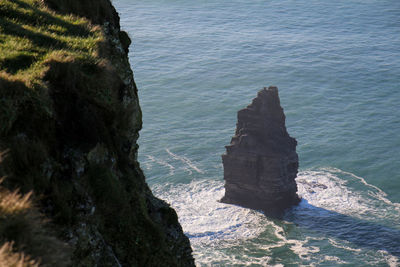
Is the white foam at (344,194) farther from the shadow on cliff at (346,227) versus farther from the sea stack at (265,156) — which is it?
the sea stack at (265,156)

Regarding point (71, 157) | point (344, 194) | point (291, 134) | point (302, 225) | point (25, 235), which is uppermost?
point (71, 157)

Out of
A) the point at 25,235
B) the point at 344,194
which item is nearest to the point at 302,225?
the point at 344,194

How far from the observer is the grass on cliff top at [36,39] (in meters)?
14.9

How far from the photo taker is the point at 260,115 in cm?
9825

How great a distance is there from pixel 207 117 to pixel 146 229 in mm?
122306

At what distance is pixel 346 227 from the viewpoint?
314 feet

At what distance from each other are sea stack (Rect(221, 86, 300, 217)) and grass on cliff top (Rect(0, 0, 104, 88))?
78.2 m

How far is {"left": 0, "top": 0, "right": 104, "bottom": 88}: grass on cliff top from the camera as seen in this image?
14.9 m

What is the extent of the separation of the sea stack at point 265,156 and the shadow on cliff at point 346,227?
372 centimetres

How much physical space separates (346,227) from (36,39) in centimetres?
8538

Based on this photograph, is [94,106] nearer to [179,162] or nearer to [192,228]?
[192,228]

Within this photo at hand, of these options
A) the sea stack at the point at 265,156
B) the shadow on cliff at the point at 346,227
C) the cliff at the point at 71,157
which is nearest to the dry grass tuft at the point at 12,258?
the cliff at the point at 71,157

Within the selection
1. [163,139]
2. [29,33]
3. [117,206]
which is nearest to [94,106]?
[117,206]

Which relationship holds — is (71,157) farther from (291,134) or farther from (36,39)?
(291,134)
